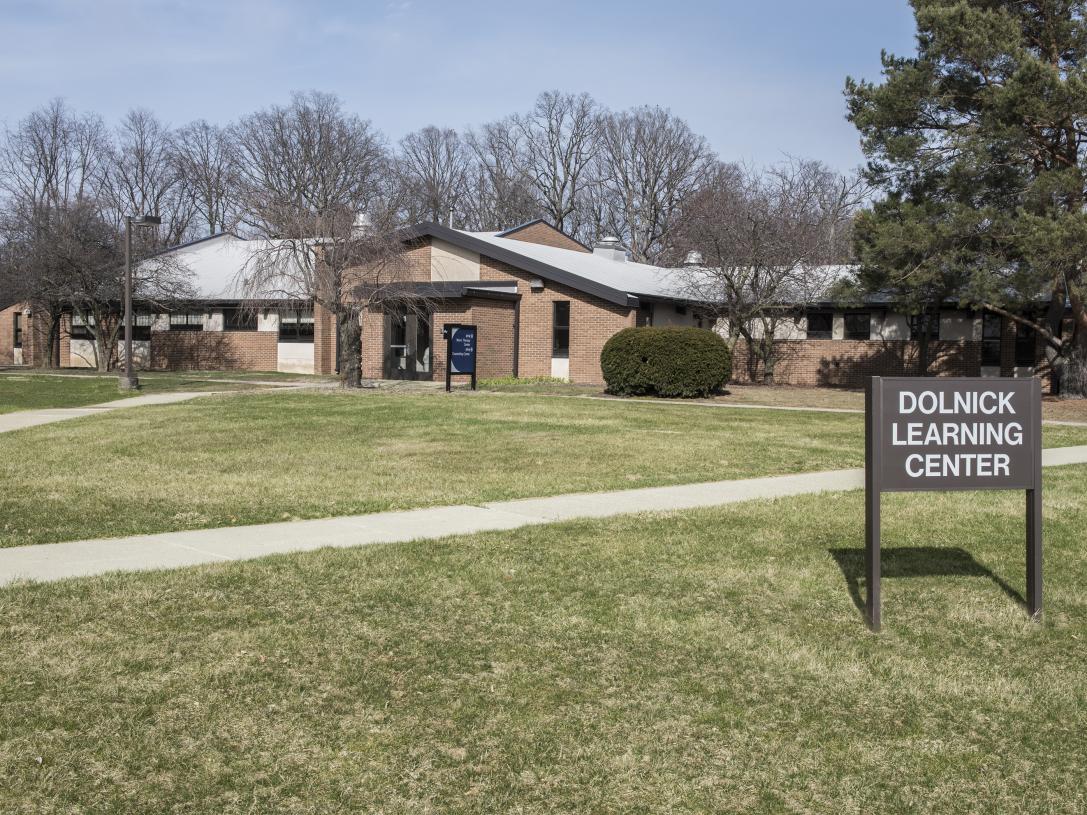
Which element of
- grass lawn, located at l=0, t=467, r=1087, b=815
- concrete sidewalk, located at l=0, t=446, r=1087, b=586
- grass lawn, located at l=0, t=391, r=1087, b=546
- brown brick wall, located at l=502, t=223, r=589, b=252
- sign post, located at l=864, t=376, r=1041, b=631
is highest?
brown brick wall, located at l=502, t=223, r=589, b=252

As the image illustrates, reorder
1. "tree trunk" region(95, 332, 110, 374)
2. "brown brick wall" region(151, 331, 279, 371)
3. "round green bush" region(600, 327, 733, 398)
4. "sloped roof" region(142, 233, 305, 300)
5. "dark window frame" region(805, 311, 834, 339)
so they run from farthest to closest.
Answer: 1. "sloped roof" region(142, 233, 305, 300)
2. "brown brick wall" region(151, 331, 279, 371)
3. "tree trunk" region(95, 332, 110, 374)
4. "dark window frame" region(805, 311, 834, 339)
5. "round green bush" region(600, 327, 733, 398)

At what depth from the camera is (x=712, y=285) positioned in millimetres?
33125

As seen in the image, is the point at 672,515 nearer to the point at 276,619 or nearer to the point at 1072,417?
the point at 276,619

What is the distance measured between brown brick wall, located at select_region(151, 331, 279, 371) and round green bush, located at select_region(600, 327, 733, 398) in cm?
1709

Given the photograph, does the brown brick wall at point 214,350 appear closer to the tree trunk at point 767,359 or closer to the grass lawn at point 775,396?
the grass lawn at point 775,396

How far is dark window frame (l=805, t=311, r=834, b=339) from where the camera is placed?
34406mm

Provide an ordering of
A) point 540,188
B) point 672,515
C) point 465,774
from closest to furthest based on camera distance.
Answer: point 465,774
point 672,515
point 540,188

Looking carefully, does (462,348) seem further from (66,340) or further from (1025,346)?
(66,340)

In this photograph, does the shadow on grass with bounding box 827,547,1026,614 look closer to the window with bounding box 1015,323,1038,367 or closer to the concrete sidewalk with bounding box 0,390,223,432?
the concrete sidewalk with bounding box 0,390,223,432

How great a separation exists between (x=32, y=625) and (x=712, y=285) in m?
29.0

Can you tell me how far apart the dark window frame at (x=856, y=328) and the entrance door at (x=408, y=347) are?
1292 cm

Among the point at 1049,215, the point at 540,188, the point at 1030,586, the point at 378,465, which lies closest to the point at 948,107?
the point at 1049,215

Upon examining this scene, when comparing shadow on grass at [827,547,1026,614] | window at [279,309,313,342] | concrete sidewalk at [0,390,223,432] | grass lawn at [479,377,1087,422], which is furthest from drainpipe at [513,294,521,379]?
shadow on grass at [827,547,1026,614]

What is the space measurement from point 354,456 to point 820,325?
79.0ft
